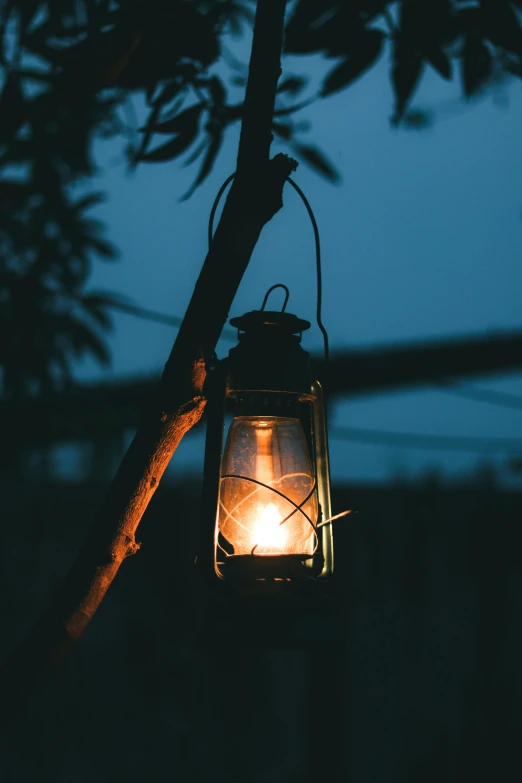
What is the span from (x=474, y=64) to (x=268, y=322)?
64cm

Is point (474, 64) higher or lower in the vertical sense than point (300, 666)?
higher

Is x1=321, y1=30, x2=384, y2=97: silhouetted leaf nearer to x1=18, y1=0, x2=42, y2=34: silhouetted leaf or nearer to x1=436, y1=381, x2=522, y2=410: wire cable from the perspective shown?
x1=18, y1=0, x2=42, y2=34: silhouetted leaf

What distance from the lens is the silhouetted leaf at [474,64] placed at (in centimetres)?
131

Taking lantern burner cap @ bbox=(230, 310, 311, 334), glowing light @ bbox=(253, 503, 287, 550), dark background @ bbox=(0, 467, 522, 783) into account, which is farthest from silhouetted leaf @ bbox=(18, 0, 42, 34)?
dark background @ bbox=(0, 467, 522, 783)

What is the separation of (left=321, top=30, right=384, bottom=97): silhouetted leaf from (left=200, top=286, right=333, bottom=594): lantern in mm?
440

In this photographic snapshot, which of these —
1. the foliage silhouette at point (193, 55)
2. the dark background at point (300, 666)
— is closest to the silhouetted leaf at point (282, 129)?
the foliage silhouette at point (193, 55)

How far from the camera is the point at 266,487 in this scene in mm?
1071

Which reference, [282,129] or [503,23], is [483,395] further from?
[503,23]

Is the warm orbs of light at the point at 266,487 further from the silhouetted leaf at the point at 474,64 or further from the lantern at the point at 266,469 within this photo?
the silhouetted leaf at the point at 474,64

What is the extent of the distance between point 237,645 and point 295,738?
2495 millimetres

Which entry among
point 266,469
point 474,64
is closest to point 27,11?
point 474,64

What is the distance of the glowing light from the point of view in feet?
3.53

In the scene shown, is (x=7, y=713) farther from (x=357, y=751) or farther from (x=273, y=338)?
(x=357, y=751)

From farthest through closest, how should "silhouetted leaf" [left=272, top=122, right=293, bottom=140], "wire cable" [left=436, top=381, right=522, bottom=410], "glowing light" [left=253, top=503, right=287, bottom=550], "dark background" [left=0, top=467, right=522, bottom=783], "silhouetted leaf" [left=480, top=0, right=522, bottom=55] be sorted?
"dark background" [left=0, top=467, right=522, bottom=783] < "wire cable" [left=436, top=381, right=522, bottom=410] < "silhouetted leaf" [left=272, top=122, right=293, bottom=140] < "silhouetted leaf" [left=480, top=0, right=522, bottom=55] < "glowing light" [left=253, top=503, right=287, bottom=550]
